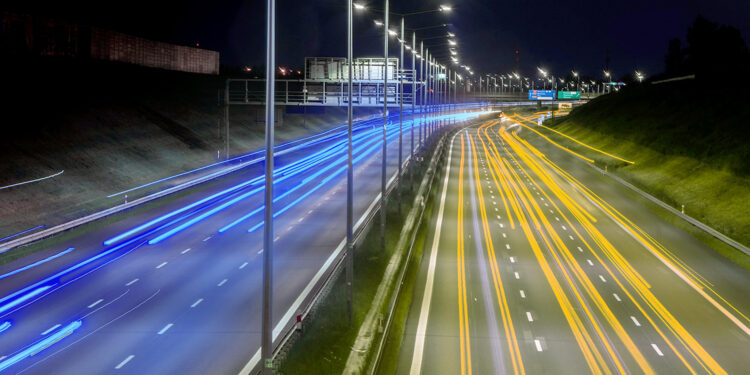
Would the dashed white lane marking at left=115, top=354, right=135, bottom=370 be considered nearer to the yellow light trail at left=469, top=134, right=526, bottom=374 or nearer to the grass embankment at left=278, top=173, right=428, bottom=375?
the grass embankment at left=278, top=173, right=428, bottom=375

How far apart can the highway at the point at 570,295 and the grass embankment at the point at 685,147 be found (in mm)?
3489

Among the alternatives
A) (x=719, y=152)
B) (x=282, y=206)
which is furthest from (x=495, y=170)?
(x=282, y=206)

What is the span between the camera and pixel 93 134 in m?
58.8

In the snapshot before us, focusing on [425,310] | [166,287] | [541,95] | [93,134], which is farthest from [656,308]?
[541,95]

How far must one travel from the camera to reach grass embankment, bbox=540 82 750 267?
49.9 meters

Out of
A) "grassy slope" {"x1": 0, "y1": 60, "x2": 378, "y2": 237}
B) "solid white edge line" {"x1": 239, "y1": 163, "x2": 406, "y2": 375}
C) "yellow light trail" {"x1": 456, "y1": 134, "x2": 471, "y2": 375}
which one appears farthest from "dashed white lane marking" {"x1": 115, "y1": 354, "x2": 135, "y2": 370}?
"grassy slope" {"x1": 0, "y1": 60, "x2": 378, "y2": 237}

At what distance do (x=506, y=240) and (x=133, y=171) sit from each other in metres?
28.3

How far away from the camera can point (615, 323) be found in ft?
89.7

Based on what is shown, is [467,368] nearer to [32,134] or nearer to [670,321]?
[670,321]

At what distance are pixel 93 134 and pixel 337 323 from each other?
42599 mm

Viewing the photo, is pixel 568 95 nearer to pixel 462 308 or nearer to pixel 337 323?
pixel 462 308

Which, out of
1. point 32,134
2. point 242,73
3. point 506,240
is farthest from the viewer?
point 242,73

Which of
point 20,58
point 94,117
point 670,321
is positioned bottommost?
point 670,321

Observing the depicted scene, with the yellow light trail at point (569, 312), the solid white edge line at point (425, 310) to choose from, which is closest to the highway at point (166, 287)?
the solid white edge line at point (425, 310)
